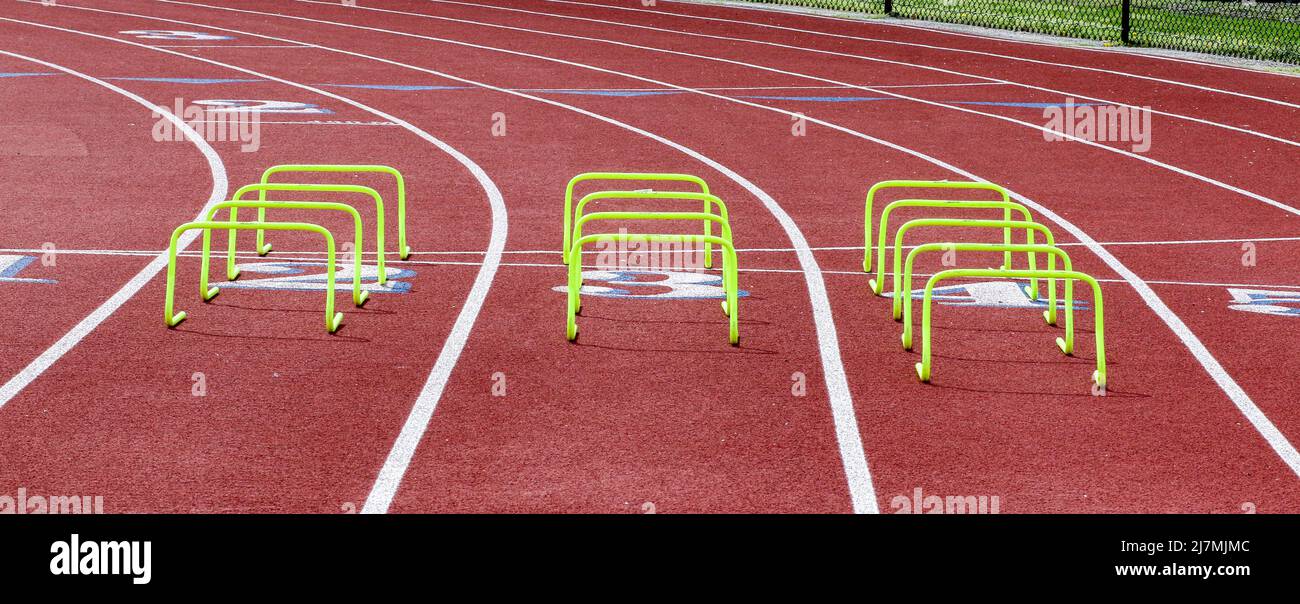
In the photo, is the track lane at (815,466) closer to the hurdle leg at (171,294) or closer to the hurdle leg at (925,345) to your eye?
the hurdle leg at (925,345)

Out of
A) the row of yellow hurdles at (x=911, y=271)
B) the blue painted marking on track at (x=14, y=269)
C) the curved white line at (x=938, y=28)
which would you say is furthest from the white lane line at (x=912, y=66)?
the blue painted marking on track at (x=14, y=269)

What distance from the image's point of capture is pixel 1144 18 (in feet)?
86.0

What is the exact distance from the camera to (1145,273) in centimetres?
1032

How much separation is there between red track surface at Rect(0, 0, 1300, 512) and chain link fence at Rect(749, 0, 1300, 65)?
7.29 meters

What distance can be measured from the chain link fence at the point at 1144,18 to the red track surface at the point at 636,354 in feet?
23.9

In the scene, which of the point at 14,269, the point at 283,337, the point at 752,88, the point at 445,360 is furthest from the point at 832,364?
the point at 752,88

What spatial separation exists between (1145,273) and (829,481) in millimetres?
4699

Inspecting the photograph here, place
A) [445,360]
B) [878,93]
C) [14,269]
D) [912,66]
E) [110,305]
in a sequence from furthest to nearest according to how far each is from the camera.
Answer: [912,66]
[878,93]
[14,269]
[110,305]
[445,360]

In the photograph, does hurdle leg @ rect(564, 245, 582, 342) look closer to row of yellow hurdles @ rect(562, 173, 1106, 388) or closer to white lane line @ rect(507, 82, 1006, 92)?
row of yellow hurdles @ rect(562, 173, 1106, 388)

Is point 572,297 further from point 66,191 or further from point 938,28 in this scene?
point 938,28

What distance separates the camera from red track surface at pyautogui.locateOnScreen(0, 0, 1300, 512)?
647cm

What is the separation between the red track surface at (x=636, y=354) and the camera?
21.2 ft

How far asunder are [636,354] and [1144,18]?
2037 cm

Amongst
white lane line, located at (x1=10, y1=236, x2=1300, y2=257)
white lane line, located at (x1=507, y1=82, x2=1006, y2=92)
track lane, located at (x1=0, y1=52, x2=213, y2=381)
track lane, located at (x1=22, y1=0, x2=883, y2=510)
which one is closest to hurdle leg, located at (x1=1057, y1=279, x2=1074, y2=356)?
track lane, located at (x1=22, y1=0, x2=883, y2=510)
